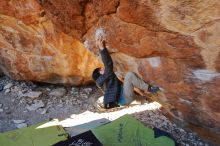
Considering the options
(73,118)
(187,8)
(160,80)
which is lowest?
(73,118)

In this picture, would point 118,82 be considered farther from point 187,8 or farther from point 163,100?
point 187,8

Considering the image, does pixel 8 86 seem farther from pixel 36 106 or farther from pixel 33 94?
pixel 36 106

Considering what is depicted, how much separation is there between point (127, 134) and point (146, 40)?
132cm

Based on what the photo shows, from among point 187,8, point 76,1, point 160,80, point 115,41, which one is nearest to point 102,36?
point 115,41

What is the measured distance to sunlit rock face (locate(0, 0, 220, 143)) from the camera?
3781mm

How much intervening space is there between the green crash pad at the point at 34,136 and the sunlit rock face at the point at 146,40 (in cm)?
122

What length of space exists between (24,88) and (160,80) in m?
3.05

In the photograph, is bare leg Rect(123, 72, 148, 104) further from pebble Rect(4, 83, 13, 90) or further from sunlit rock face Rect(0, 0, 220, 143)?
pebble Rect(4, 83, 13, 90)

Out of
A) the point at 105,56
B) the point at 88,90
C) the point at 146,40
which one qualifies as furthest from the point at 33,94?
the point at 146,40

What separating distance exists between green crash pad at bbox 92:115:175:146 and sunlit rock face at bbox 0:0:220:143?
1.29 ft

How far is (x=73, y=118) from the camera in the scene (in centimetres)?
572

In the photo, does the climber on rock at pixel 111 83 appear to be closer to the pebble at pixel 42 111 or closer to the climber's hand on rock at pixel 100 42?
the climber's hand on rock at pixel 100 42

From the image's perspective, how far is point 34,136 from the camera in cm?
498

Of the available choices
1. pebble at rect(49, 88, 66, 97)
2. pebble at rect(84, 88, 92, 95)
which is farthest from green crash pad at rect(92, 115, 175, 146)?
pebble at rect(49, 88, 66, 97)
